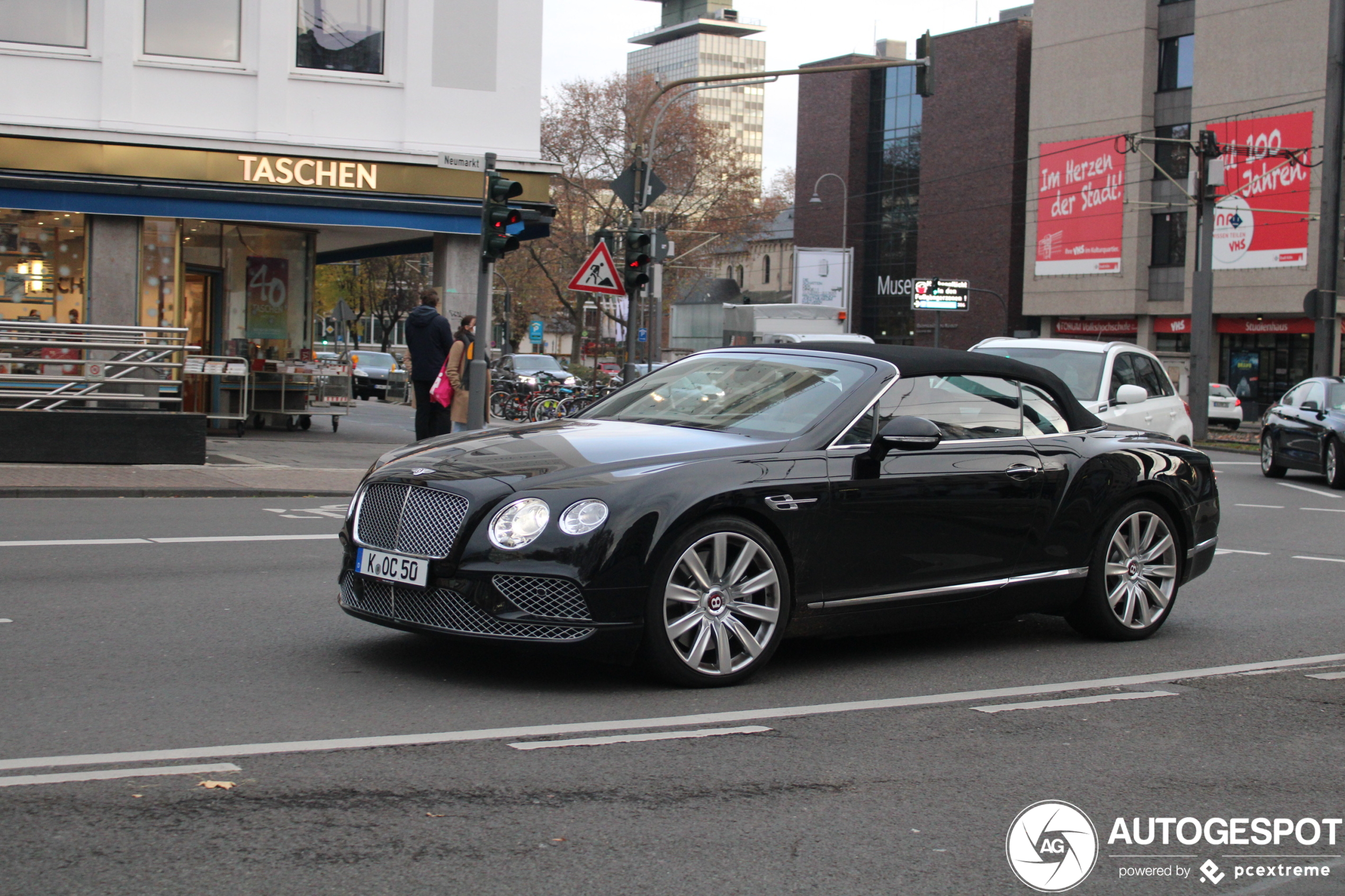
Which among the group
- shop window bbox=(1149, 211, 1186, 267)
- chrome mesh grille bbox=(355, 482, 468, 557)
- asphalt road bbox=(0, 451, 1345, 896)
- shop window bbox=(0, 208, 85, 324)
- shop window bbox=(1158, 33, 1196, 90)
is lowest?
asphalt road bbox=(0, 451, 1345, 896)

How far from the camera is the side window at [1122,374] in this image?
47.3 feet

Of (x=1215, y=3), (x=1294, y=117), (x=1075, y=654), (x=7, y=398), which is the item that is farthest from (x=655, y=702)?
(x=1215, y=3)

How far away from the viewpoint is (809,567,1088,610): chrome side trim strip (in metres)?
6.41

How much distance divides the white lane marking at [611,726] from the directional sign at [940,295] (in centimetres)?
6006

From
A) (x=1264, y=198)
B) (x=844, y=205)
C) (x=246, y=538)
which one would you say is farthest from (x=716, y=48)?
(x=246, y=538)

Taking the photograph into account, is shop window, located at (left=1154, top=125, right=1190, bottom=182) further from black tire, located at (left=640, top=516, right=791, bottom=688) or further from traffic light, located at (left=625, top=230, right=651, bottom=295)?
black tire, located at (left=640, top=516, right=791, bottom=688)

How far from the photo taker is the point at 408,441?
76.3ft

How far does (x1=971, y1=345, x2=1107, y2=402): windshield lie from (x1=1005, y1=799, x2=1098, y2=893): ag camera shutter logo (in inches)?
394

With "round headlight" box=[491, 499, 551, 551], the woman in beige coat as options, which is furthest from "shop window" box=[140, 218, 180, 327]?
"round headlight" box=[491, 499, 551, 551]

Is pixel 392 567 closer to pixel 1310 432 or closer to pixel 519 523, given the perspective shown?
pixel 519 523

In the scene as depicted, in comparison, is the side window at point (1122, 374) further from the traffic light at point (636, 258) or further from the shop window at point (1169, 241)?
the shop window at point (1169, 241)

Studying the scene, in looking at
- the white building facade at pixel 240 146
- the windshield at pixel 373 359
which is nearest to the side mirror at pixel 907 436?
the white building facade at pixel 240 146

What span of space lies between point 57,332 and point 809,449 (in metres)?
12.2

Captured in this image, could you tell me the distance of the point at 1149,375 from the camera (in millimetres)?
15133
